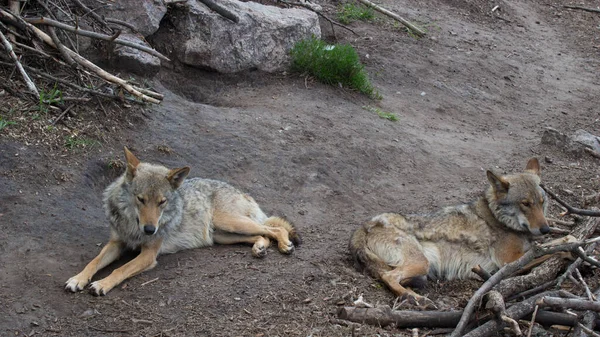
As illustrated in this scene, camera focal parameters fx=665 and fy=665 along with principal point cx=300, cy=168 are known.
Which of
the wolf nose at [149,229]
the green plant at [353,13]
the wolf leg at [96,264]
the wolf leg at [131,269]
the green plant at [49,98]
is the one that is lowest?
the wolf leg at [96,264]

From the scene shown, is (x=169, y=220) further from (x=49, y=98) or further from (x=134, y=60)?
(x=134, y=60)

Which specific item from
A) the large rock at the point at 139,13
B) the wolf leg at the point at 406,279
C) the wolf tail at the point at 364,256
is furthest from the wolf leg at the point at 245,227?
the large rock at the point at 139,13

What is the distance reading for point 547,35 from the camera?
1788cm

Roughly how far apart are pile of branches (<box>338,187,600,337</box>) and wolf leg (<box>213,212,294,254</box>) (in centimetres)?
170

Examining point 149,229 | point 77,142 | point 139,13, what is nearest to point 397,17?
point 139,13

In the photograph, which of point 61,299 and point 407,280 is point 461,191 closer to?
point 407,280

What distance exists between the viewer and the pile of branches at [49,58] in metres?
8.41

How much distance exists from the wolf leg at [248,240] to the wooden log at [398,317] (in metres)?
1.53

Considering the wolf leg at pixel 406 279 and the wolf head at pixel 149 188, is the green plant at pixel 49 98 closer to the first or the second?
the wolf head at pixel 149 188

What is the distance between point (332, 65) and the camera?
11828 mm

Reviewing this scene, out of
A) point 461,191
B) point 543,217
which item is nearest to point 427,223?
point 543,217

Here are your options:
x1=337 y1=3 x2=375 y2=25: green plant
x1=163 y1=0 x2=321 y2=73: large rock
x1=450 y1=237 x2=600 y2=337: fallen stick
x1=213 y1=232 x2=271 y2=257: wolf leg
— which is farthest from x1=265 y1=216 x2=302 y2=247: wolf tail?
x1=337 y1=3 x2=375 y2=25: green plant

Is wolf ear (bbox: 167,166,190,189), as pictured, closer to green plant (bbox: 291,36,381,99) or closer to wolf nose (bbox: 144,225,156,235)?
wolf nose (bbox: 144,225,156,235)

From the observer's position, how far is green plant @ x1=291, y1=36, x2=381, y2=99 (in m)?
11.8
